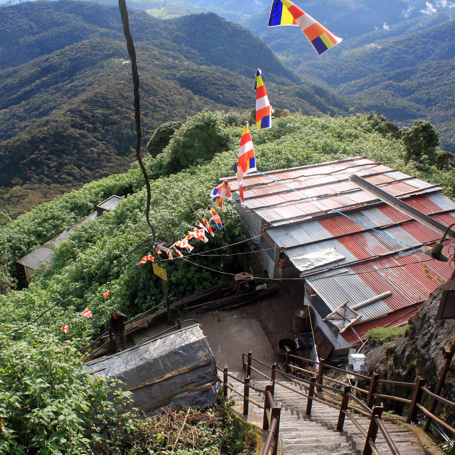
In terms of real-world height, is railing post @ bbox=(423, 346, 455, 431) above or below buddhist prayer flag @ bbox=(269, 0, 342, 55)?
below

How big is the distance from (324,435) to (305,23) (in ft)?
Result: 21.2

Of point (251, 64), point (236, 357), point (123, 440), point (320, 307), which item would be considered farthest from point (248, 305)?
point (251, 64)

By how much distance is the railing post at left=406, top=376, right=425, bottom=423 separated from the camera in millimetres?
4672

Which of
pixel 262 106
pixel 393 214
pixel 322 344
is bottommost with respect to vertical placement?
pixel 322 344

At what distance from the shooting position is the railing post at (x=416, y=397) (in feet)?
15.3

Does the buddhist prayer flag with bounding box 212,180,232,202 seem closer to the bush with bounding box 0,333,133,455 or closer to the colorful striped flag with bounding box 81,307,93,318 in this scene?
the colorful striped flag with bounding box 81,307,93,318

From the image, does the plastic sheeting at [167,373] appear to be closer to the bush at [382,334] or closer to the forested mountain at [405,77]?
the bush at [382,334]

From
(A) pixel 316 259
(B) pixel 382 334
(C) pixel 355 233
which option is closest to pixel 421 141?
(C) pixel 355 233

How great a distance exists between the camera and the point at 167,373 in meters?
6.36

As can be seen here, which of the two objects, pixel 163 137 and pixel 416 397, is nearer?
pixel 416 397

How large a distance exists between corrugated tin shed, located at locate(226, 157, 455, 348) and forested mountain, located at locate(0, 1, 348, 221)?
21237 mm

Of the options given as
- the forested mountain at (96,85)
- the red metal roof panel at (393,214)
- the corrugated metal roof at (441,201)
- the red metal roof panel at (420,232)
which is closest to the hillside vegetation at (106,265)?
the red metal roof panel at (393,214)

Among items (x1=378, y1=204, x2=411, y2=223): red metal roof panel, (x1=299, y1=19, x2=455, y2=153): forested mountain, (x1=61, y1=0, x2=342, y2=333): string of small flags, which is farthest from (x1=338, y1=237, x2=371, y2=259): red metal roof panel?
(x1=299, y1=19, x2=455, y2=153): forested mountain

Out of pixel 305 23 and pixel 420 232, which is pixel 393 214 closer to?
pixel 420 232
